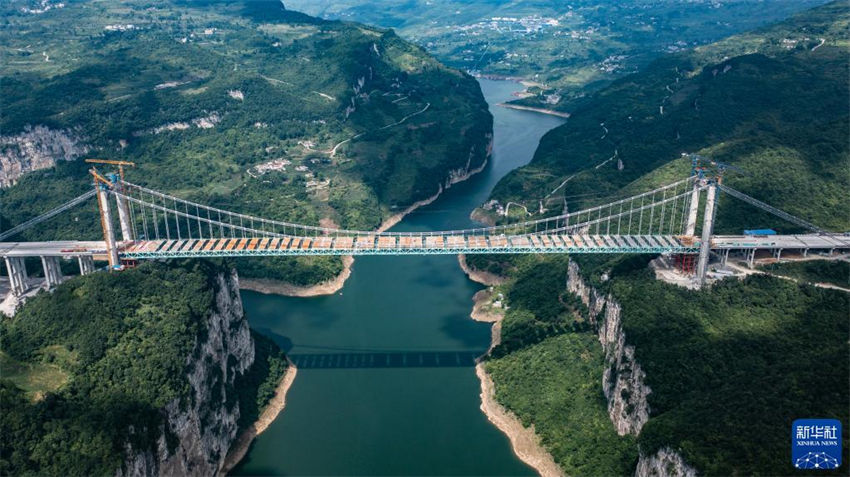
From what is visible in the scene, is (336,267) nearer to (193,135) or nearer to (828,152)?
(193,135)

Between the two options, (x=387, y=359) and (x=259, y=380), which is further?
(x=387, y=359)

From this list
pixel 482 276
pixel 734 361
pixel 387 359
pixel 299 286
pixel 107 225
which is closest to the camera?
pixel 734 361

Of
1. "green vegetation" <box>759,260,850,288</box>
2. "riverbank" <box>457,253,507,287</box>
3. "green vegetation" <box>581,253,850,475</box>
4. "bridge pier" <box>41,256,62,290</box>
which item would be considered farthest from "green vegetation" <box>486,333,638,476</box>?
"bridge pier" <box>41,256,62,290</box>

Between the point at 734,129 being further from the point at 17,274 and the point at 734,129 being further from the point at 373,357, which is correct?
the point at 17,274

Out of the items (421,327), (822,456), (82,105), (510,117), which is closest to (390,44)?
(510,117)

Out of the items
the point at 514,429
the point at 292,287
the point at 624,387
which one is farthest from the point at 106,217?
the point at 624,387

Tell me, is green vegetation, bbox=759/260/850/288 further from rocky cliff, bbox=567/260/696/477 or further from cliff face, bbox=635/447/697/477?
cliff face, bbox=635/447/697/477

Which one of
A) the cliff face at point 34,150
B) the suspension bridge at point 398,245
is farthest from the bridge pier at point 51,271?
the cliff face at point 34,150

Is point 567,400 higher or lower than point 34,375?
lower
